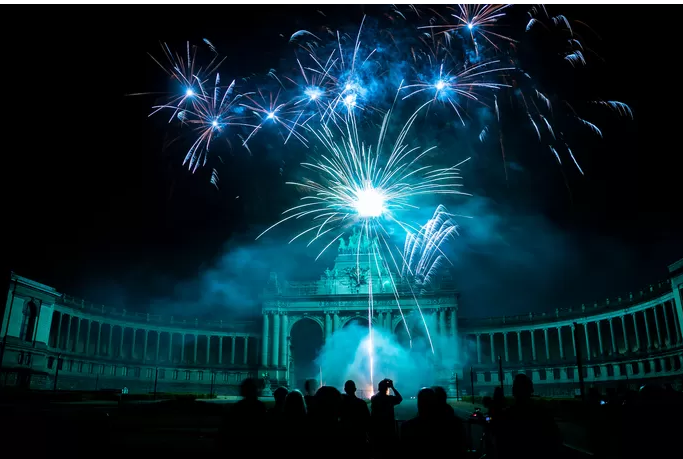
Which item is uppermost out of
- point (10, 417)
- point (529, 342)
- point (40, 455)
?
point (529, 342)

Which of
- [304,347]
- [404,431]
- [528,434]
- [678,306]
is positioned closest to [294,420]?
[404,431]

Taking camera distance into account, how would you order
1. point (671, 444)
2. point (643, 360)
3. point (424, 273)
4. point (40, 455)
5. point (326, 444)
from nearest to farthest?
1. point (326, 444)
2. point (671, 444)
3. point (40, 455)
4. point (643, 360)
5. point (424, 273)

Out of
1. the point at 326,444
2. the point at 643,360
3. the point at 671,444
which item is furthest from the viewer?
the point at 643,360

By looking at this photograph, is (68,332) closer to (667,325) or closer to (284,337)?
(284,337)

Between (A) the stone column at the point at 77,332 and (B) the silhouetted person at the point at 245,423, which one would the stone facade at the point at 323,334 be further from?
(B) the silhouetted person at the point at 245,423

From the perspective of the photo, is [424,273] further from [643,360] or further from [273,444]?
[273,444]

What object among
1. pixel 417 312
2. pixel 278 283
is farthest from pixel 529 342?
pixel 278 283
